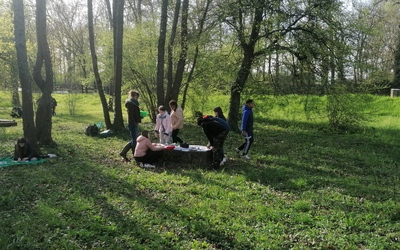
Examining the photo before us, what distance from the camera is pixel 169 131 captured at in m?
11.5

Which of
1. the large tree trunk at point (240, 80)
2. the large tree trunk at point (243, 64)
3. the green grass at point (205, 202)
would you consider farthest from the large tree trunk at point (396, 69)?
the green grass at point (205, 202)

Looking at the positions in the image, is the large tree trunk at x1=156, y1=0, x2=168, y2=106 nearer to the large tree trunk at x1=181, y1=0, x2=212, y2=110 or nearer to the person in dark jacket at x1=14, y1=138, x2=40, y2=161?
the large tree trunk at x1=181, y1=0, x2=212, y2=110

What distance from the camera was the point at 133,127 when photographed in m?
10.6

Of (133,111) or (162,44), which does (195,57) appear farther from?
(133,111)

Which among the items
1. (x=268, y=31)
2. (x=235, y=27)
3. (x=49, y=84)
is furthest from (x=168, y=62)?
(x=49, y=84)

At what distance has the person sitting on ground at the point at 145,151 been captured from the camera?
9.84 meters

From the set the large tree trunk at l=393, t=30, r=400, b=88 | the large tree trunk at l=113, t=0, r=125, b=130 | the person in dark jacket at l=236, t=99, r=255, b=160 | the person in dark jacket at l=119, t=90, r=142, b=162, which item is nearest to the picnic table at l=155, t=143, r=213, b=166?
the person in dark jacket at l=119, t=90, r=142, b=162

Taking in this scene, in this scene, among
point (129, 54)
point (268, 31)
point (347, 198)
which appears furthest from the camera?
point (129, 54)

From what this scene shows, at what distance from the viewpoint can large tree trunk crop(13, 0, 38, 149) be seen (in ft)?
33.6

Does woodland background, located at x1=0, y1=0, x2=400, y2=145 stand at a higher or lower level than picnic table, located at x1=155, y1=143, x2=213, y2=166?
higher

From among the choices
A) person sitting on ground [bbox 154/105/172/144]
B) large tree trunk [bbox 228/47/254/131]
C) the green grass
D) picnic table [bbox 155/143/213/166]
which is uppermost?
large tree trunk [bbox 228/47/254/131]

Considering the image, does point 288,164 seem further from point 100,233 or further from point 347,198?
point 100,233

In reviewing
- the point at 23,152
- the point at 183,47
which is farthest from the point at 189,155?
the point at 183,47

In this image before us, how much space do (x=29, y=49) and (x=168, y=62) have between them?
1000 centimetres
